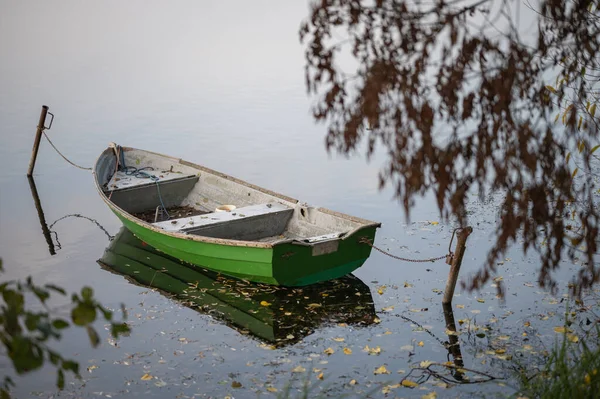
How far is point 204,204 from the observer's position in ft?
40.4

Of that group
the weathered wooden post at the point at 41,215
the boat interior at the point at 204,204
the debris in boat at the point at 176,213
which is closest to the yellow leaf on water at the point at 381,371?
the boat interior at the point at 204,204

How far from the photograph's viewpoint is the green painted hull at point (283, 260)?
29.5ft

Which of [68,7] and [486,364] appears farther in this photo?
[68,7]

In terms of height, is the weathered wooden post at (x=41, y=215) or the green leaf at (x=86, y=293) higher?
the green leaf at (x=86, y=293)

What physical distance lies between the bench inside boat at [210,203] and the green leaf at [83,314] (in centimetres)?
598

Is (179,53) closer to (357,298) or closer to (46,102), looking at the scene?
(46,102)

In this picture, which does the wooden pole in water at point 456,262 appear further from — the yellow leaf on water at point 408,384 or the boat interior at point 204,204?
the yellow leaf on water at point 408,384

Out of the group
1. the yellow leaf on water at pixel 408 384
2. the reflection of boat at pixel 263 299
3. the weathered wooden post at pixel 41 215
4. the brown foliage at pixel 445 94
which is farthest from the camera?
the weathered wooden post at pixel 41 215

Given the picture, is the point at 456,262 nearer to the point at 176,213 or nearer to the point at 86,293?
the point at 176,213

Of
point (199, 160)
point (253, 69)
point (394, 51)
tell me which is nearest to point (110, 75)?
point (253, 69)

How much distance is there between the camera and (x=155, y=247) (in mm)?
10945

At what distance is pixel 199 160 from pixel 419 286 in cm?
931

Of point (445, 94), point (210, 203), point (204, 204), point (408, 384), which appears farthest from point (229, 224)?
point (445, 94)

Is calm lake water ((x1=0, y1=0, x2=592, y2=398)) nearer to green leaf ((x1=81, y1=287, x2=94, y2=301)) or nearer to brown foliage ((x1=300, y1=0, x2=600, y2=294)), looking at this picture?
brown foliage ((x1=300, y1=0, x2=600, y2=294))
